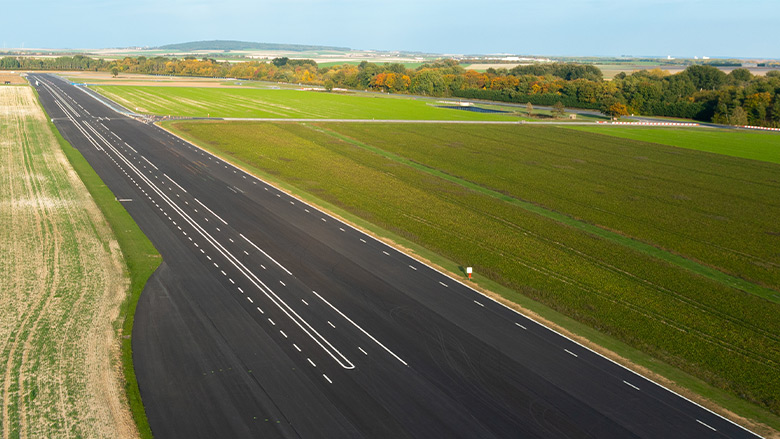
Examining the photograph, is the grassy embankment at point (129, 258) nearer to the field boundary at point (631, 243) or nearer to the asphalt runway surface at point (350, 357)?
the asphalt runway surface at point (350, 357)

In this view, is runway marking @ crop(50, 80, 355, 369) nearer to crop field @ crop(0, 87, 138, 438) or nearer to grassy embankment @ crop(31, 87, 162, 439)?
grassy embankment @ crop(31, 87, 162, 439)

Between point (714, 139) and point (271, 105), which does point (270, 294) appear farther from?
point (271, 105)

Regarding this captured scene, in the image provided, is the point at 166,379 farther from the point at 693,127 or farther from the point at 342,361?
the point at 693,127

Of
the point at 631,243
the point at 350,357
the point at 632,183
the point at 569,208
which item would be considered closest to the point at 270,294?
the point at 350,357

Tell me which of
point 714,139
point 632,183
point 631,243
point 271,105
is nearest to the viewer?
point 631,243

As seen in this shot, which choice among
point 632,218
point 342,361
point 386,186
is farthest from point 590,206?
point 342,361
